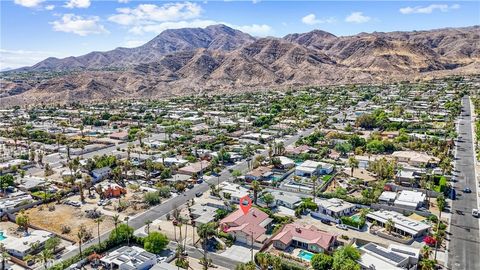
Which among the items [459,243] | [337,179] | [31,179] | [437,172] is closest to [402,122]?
[437,172]

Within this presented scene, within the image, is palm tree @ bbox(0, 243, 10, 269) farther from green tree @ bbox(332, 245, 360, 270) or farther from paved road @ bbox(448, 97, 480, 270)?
paved road @ bbox(448, 97, 480, 270)

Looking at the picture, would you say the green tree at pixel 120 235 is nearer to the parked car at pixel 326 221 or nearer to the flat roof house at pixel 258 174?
the parked car at pixel 326 221

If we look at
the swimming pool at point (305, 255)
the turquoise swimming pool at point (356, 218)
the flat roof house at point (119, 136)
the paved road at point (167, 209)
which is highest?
the flat roof house at point (119, 136)

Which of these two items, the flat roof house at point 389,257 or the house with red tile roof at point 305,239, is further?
the house with red tile roof at point 305,239

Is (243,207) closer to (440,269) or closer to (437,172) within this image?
(440,269)

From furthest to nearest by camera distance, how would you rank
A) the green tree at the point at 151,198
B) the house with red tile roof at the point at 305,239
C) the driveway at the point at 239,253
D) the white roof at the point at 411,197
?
the green tree at the point at 151,198, the white roof at the point at 411,197, the house with red tile roof at the point at 305,239, the driveway at the point at 239,253

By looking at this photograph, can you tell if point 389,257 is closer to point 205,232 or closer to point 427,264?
point 427,264

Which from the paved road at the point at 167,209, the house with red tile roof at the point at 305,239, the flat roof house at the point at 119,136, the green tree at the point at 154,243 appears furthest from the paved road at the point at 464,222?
the flat roof house at the point at 119,136
